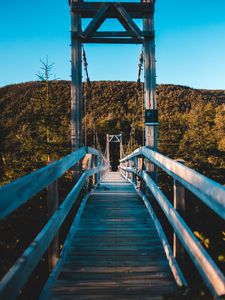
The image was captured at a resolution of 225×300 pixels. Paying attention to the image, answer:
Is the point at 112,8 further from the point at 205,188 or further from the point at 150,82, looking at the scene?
the point at 205,188

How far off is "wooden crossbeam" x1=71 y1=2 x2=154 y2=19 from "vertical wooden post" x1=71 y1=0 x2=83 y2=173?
0.42 ft

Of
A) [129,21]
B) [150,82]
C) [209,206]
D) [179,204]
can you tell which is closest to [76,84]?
[150,82]

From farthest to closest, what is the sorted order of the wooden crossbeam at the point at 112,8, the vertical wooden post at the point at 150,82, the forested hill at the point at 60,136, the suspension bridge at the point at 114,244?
the forested hill at the point at 60,136 < the wooden crossbeam at the point at 112,8 < the vertical wooden post at the point at 150,82 < the suspension bridge at the point at 114,244

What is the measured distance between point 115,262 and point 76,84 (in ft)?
13.4

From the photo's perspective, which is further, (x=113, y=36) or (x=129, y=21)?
(x=113, y=36)

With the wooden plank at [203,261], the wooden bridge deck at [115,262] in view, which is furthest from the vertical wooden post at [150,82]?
the wooden plank at [203,261]

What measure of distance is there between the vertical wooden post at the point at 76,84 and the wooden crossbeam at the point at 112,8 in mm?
127

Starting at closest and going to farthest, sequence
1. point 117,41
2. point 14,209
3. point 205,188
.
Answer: point 14,209 → point 205,188 → point 117,41

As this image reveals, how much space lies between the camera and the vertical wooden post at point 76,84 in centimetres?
639

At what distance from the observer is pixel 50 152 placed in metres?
16.8

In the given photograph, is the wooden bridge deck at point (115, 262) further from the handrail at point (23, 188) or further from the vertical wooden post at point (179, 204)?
the handrail at point (23, 188)

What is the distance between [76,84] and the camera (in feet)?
21.0

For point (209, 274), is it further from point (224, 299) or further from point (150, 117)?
point (150, 117)

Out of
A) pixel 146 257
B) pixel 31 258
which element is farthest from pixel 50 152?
pixel 31 258
